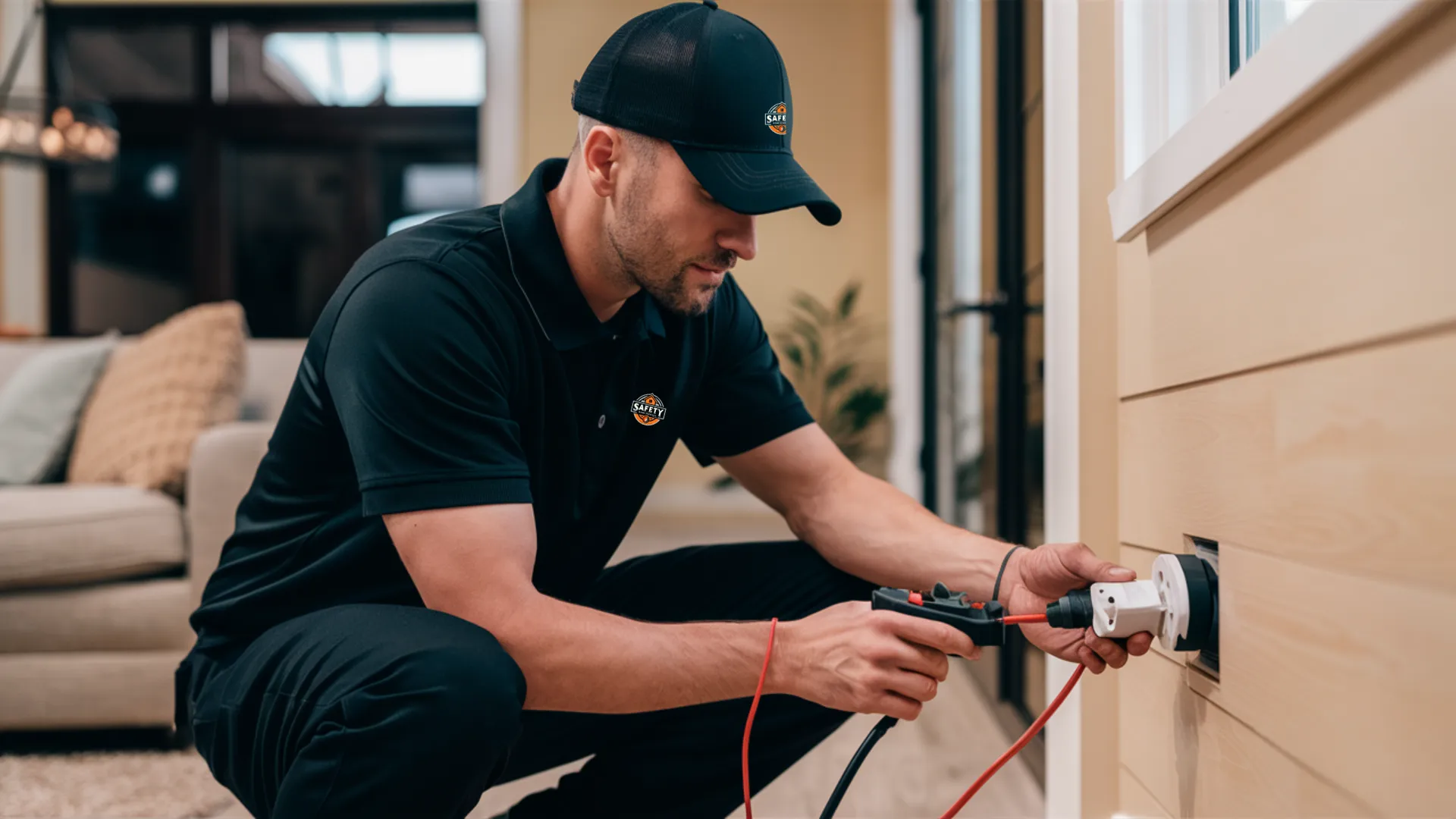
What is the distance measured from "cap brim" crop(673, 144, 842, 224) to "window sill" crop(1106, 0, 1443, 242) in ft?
1.00

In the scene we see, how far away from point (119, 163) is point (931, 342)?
369 centimetres

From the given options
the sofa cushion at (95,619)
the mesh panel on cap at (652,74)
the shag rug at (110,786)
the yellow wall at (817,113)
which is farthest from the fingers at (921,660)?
the yellow wall at (817,113)

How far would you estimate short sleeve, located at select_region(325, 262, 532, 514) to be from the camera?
96cm

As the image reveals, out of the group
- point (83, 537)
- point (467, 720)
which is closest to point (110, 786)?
point (83, 537)

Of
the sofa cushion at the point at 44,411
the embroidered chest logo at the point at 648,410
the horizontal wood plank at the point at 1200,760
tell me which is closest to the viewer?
the horizontal wood plank at the point at 1200,760

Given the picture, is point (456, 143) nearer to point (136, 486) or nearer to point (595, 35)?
point (595, 35)

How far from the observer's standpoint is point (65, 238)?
4672 mm

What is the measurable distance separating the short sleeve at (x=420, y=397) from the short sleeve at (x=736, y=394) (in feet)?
1.19

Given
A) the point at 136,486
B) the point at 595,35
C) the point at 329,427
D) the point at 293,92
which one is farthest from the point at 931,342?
the point at 293,92

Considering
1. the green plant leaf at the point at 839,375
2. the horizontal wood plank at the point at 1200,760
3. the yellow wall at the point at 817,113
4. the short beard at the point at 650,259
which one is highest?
the yellow wall at the point at 817,113

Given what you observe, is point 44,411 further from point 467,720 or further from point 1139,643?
point 1139,643

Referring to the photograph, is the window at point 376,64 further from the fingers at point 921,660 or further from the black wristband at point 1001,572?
the fingers at point 921,660

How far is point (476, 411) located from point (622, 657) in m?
0.27

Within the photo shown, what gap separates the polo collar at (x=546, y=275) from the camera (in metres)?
1.13
